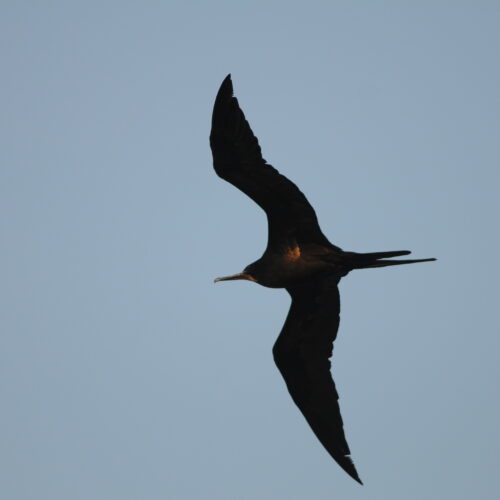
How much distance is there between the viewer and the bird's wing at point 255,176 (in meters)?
8.85

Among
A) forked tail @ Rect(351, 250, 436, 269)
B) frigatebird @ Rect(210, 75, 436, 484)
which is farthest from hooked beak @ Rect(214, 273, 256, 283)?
forked tail @ Rect(351, 250, 436, 269)

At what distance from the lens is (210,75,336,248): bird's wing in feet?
29.0

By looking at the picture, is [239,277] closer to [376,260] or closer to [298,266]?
[298,266]

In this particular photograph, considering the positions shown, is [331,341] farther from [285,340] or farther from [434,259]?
[434,259]

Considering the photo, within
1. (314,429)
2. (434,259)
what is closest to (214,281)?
(314,429)

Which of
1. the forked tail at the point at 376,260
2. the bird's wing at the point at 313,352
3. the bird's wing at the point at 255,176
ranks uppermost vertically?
the bird's wing at the point at 255,176

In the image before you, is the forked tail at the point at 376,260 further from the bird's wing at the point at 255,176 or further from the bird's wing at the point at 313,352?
the bird's wing at the point at 313,352

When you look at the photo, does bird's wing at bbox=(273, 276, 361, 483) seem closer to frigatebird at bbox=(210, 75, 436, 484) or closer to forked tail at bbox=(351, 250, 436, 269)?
frigatebird at bbox=(210, 75, 436, 484)

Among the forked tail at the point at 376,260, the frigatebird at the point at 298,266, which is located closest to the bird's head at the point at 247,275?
the frigatebird at the point at 298,266

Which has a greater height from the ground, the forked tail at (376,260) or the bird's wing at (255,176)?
the bird's wing at (255,176)

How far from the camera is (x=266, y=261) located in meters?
10.1

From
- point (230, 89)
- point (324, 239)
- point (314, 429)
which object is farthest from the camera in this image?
point (314, 429)

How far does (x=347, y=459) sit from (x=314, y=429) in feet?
1.87

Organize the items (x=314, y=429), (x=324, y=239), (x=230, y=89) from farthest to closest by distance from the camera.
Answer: (x=314, y=429) < (x=324, y=239) < (x=230, y=89)
